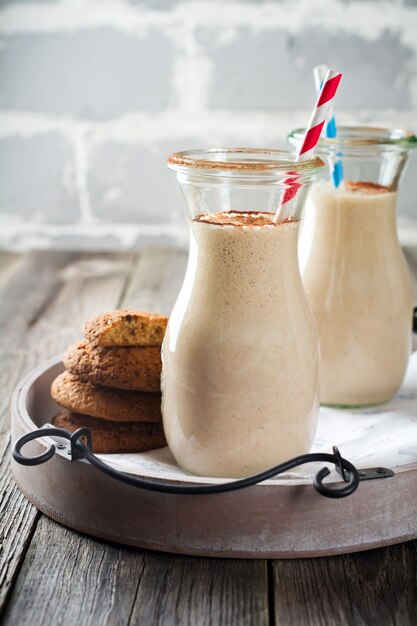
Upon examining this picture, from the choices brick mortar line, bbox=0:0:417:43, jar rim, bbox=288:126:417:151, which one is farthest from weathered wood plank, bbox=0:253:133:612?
brick mortar line, bbox=0:0:417:43

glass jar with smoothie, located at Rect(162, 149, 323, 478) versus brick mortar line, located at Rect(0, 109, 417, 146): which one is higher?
glass jar with smoothie, located at Rect(162, 149, 323, 478)

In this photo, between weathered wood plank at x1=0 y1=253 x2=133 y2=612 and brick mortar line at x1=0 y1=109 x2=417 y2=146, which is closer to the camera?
weathered wood plank at x1=0 y1=253 x2=133 y2=612

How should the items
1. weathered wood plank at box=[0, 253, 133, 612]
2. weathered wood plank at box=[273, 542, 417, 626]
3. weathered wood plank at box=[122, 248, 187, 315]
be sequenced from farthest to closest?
weathered wood plank at box=[122, 248, 187, 315], weathered wood plank at box=[0, 253, 133, 612], weathered wood plank at box=[273, 542, 417, 626]

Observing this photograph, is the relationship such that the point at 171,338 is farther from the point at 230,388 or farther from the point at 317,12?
→ the point at 317,12

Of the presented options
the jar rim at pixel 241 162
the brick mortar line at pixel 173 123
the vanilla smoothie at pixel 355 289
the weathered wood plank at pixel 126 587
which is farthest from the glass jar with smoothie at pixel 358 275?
the brick mortar line at pixel 173 123

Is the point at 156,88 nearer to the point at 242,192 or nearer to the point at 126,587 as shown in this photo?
the point at 242,192

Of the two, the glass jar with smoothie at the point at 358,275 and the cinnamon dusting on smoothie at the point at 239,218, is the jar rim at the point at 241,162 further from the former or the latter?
the glass jar with smoothie at the point at 358,275

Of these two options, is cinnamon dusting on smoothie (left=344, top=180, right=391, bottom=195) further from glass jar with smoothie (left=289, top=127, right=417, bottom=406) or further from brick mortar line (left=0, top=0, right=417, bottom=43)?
brick mortar line (left=0, top=0, right=417, bottom=43)

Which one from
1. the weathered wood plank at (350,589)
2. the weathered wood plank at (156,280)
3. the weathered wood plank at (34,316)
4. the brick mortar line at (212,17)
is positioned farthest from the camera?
the brick mortar line at (212,17)
